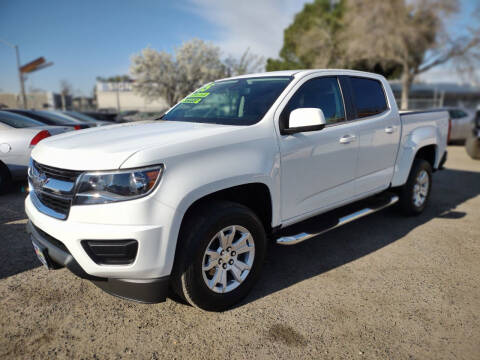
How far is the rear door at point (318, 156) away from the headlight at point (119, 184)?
113 centimetres

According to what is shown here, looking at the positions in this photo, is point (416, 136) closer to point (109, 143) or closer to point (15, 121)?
point (109, 143)

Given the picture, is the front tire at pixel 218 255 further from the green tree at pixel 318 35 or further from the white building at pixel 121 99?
the white building at pixel 121 99

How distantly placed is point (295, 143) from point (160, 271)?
4.78 feet

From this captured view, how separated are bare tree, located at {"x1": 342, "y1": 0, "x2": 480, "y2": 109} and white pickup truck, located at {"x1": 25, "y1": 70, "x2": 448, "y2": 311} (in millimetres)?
23426

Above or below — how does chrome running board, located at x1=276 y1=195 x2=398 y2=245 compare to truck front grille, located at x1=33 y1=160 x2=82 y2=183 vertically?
below

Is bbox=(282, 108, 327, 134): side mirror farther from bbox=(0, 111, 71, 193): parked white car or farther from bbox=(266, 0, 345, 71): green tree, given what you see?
bbox=(266, 0, 345, 71): green tree

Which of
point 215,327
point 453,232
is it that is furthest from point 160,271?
point 453,232

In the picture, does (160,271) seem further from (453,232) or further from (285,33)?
(285,33)

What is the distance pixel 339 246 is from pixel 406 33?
2516 centimetres

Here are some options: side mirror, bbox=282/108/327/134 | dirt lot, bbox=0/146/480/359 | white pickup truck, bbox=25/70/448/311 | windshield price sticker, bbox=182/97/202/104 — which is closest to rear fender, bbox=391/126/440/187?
white pickup truck, bbox=25/70/448/311

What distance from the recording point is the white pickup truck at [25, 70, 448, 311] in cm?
205

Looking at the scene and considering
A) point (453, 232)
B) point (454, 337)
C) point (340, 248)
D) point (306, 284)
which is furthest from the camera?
point (453, 232)

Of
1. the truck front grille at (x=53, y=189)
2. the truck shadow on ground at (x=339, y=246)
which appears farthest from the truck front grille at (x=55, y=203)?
the truck shadow on ground at (x=339, y=246)

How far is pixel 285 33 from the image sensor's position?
36.9 meters
